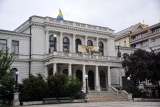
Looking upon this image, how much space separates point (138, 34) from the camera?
68.4m

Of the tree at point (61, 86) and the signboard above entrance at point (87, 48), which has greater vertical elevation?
the signboard above entrance at point (87, 48)

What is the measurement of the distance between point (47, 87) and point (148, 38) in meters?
40.7

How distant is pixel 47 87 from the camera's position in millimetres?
30297

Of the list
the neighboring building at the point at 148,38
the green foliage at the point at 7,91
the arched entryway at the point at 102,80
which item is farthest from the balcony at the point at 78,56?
the neighboring building at the point at 148,38

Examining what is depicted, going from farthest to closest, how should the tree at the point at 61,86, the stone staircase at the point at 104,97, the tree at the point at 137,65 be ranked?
the tree at the point at 137,65
the stone staircase at the point at 104,97
the tree at the point at 61,86

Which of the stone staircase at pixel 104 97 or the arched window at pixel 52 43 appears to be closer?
the stone staircase at pixel 104 97

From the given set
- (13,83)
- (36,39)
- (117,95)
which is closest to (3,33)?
(36,39)

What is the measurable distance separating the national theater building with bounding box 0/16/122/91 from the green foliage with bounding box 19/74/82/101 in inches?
285

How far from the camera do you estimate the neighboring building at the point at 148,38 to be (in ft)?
188

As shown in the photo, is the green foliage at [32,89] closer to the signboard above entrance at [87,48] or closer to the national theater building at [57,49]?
the national theater building at [57,49]

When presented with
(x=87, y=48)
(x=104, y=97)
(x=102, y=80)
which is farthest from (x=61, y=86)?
(x=102, y=80)

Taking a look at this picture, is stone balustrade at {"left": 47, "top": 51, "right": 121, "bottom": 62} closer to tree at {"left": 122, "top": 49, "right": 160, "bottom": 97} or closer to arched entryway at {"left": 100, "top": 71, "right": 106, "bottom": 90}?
tree at {"left": 122, "top": 49, "right": 160, "bottom": 97}

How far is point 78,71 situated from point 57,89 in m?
15.7

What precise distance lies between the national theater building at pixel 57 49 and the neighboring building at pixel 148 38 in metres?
14.7
